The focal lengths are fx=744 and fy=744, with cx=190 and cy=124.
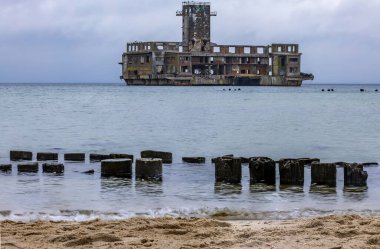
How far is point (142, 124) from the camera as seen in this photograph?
4184 centimetres

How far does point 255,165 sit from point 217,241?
674cm

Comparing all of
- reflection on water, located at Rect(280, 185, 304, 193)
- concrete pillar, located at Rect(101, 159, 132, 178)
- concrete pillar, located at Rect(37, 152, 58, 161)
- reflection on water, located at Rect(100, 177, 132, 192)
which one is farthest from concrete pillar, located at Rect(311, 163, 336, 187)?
concrete pillar, located at Rect(37, 152, 58, 161)

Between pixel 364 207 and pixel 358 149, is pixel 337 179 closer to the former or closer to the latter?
pixel 364 207

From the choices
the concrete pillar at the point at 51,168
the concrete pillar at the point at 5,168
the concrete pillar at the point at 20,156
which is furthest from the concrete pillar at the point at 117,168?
the concrete pillar at the point at 20,156

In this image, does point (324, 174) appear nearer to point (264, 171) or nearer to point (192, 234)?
point (264, 171)

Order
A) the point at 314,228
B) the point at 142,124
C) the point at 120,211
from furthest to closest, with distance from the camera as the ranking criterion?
the point at 142,124 < the point at 120,211 < the point at 314,228

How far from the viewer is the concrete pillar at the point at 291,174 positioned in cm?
1553

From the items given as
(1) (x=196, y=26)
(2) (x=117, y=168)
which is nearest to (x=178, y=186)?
(2) (x=117, y=168)

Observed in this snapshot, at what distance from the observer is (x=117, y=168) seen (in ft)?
54.2

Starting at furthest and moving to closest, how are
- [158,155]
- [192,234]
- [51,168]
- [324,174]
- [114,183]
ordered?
[158,155], [51,168], [114,183], [324,174], [192,234]

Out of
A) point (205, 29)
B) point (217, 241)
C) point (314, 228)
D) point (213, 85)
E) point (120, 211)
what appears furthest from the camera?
point (213, 85)

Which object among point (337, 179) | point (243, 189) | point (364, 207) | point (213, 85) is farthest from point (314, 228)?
point (213, 85)

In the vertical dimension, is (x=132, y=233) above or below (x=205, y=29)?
below

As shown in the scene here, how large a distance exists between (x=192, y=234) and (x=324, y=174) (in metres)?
6.63
